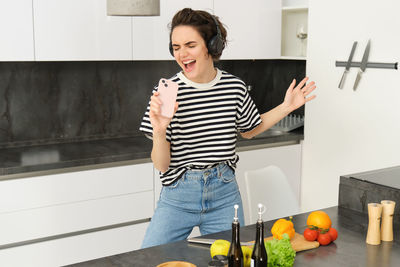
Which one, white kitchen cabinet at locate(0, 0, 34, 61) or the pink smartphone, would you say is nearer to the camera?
the pink smartphone

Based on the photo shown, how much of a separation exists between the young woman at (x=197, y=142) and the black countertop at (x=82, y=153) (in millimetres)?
764

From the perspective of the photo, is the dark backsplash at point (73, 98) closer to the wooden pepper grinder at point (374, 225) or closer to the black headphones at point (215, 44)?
the black headphones at point (215, 44)

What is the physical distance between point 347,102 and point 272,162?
61cm

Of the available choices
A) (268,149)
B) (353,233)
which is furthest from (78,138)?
(353,233)

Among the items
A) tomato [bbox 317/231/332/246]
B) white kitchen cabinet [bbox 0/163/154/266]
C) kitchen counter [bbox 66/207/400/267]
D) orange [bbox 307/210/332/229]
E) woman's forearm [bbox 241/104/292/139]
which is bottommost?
white kitchen cabinet [bbox 0/163/154/266]

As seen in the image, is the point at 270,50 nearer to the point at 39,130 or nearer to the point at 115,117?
the point at 115,117

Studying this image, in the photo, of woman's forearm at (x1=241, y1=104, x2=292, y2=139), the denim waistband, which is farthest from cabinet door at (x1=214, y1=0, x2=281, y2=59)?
the denim waistband

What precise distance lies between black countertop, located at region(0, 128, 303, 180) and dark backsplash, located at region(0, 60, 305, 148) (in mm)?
95

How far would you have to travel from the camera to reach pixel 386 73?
121 inches

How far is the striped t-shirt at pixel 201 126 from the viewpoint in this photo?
216 cm

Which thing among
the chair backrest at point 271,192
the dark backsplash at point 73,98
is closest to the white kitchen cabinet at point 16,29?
the dark backsplash at point 73,98

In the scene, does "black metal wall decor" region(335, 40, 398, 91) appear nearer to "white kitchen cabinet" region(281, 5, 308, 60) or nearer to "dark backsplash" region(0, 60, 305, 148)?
"white kitchen cabinet" region(281, 5, 308, 60)

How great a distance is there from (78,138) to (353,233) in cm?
205

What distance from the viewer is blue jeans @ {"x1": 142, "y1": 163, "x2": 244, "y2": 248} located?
6.92 ft
